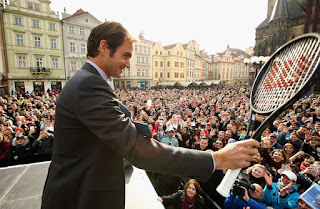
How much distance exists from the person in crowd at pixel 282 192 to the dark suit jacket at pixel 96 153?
133 inches

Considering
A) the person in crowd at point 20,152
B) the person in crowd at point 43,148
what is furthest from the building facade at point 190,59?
the person in crowd at point 20,152

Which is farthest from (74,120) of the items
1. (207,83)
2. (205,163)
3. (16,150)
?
(207,83)

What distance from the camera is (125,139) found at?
1.01 meters

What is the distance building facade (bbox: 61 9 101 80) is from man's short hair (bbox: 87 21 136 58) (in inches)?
1488

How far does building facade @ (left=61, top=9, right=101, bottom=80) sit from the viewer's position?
113 feet

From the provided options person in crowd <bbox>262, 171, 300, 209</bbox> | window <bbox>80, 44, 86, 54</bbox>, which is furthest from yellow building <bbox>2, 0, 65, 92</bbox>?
person in crowd <bbox>262, 171, 300, 209</bbox>

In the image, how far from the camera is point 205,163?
42.1 inches

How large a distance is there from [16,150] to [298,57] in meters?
7.46

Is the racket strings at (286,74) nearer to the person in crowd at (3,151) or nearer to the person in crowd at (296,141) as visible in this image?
the person in crowd at (296,141)

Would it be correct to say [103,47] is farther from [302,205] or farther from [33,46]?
[33,46]

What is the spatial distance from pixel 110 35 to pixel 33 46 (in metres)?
38.6

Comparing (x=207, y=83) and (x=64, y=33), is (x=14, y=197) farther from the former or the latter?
(x=207, y=83)

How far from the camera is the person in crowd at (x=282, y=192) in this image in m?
3.36

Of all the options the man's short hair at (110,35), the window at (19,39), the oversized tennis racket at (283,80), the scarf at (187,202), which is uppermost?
the window at (19,39)
